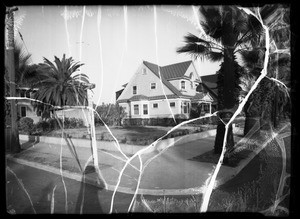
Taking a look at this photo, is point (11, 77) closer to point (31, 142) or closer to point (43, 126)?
point (43, 126)

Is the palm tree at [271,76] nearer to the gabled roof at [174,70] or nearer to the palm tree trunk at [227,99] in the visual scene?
the palm tree trunk at [227,99]

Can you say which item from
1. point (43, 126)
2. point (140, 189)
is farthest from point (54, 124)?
point (140, 189)

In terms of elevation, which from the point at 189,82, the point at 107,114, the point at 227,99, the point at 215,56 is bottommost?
the point at 107,114

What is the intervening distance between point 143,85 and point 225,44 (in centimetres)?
133

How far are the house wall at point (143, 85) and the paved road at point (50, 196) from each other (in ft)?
4.13

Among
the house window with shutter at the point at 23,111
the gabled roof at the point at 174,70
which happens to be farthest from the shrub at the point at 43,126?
the gabled roof at the point at 174,70

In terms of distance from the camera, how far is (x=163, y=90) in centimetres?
178

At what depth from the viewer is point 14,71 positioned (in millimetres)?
1752

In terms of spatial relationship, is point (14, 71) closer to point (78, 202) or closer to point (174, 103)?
point (78, 202)

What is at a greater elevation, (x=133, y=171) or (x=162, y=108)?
(x=162, y=108)

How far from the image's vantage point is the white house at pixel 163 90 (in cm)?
174

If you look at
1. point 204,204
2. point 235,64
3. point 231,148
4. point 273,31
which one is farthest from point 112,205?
point 273,31

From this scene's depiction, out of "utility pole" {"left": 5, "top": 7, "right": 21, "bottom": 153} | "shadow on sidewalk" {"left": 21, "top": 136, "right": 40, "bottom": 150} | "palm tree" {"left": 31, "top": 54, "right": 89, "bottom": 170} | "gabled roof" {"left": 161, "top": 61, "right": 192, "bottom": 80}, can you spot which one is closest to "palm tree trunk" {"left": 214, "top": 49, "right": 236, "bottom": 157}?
"gabled roof" {"left": 161, "top": 61, "right": 192, "bottom": 80}
